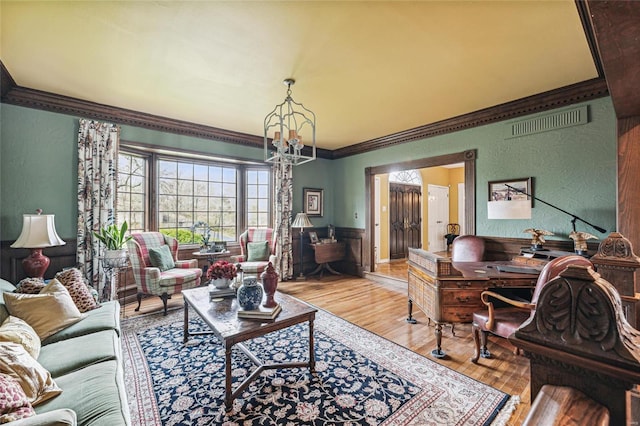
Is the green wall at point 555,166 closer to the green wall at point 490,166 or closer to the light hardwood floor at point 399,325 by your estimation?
the green wall at point 490,166

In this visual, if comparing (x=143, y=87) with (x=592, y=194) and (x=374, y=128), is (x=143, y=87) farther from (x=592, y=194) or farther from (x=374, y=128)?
(x=592, y=194)

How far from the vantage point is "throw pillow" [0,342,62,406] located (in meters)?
1.28

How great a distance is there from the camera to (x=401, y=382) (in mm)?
2100

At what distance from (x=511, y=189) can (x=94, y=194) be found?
5292 millimetres

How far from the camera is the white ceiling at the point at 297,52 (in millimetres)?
1938

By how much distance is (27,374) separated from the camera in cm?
131

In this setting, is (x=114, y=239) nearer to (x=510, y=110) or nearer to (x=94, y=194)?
(x=94, y=194)

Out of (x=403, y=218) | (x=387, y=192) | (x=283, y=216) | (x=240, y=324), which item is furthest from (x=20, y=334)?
(x=403, y=218)

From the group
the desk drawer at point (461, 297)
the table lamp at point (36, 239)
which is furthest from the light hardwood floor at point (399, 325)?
the table lamp at point (36, 239)

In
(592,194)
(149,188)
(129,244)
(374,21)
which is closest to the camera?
(374,21)

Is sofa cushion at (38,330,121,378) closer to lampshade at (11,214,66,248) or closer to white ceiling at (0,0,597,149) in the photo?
lampshade at (11,214,66,248)

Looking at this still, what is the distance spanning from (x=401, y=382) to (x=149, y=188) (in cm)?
423

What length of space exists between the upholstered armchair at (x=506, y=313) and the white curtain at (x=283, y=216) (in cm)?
345

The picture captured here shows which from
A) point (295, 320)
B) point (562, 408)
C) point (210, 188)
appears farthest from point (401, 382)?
point (210, 188)
